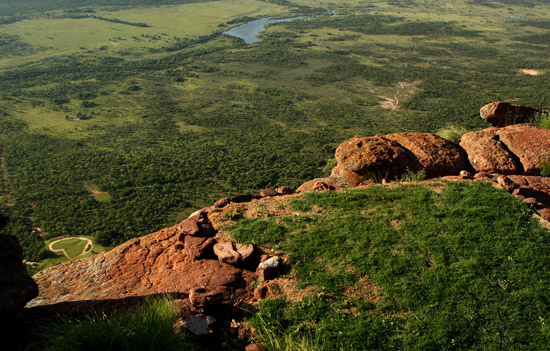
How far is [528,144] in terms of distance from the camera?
15.3 meters

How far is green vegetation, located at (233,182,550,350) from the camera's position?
25.0ft

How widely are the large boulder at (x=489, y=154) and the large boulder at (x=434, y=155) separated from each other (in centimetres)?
39

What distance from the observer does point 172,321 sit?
25.0ft

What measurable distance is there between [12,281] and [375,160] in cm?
1189

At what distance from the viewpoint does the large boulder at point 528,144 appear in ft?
48.0

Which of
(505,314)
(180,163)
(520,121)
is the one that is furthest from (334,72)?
(505,314)

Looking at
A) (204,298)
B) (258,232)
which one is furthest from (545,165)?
(204,298)

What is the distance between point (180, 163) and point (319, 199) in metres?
38.1

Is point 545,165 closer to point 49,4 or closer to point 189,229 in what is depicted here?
point 189,229

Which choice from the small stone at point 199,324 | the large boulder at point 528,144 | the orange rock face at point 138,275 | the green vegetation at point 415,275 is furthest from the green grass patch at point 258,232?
the large boulder at point 528,144

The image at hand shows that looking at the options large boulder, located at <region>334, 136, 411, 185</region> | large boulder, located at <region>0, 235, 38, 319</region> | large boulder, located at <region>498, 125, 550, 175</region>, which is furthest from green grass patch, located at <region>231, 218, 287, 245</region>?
large boulder, located at <region>498, 125, 550, 175</region>

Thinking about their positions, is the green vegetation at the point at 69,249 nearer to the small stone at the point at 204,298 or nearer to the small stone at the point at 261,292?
the small stone at the point at 204,298

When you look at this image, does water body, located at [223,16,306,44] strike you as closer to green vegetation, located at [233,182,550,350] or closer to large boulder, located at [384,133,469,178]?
large boulder, located at [384,133,469,178]

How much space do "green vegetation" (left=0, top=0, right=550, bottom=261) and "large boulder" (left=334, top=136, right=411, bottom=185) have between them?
1065 centimetres
